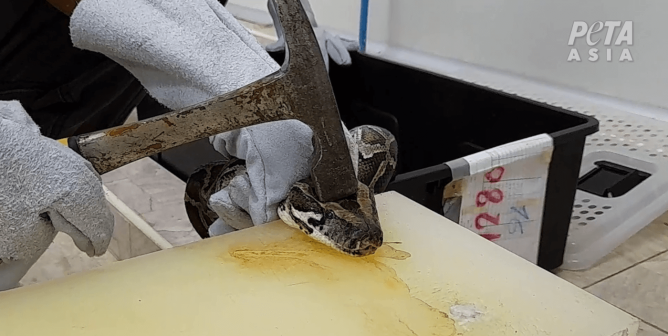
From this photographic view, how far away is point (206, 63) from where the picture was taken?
2.45 feet

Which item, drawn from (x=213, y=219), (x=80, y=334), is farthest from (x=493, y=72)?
(x=80, y=334)

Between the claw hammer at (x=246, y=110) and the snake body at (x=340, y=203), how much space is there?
0.31ft

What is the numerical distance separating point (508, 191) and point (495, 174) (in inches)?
2.0

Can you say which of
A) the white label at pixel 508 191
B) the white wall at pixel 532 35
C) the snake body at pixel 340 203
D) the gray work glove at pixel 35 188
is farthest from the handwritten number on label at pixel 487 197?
the white wall at pixel 532 35

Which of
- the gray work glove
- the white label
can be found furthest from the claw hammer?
the white label

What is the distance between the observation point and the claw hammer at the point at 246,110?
2.09ft

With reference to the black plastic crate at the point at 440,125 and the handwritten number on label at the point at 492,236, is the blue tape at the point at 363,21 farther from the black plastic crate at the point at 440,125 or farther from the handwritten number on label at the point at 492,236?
the handwritten number on label at the point at 492,236

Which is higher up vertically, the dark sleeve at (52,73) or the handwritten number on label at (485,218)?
the dark sleeve at (52,73)

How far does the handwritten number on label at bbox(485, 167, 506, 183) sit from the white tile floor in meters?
0.27

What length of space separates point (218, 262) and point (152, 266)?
6cm

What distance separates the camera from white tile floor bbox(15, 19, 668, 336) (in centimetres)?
108

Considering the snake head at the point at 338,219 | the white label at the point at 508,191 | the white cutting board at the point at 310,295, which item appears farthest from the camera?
the white label at the point at 508,191

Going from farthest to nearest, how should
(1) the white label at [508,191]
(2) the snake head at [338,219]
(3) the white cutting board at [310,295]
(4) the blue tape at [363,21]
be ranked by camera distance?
(4) the blue tape at [363,21]
(1) the white label at [508,191]
(2) the snake head at [338,219]
(3) the white cutting board at [310,295]

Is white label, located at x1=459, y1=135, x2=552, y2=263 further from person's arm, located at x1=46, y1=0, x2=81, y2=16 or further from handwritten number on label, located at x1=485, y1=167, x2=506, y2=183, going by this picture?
person's arm, located at x1=46, y1=0, x2=81, y2=16
